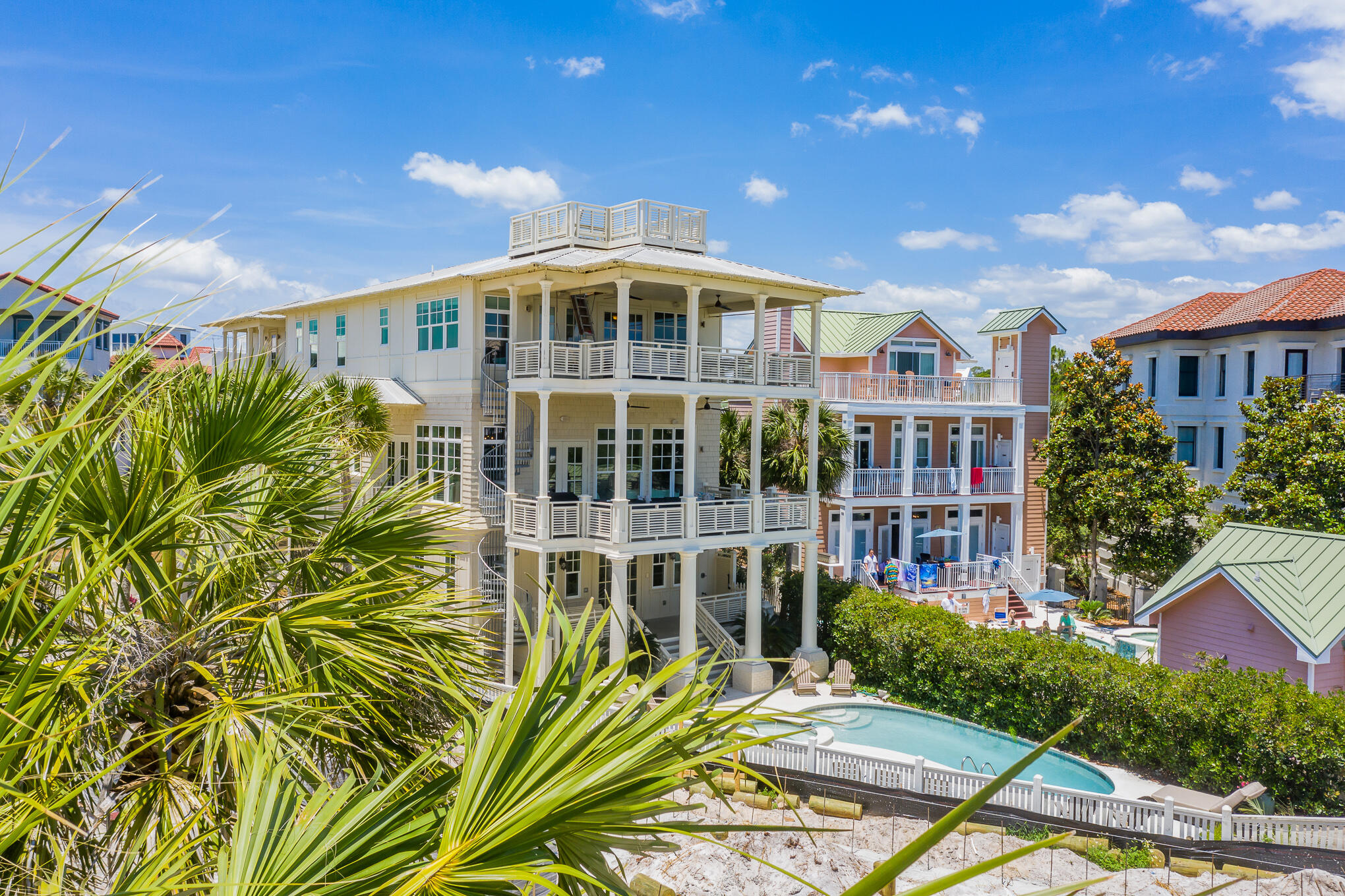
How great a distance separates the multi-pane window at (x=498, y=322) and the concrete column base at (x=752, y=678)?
9.40 m

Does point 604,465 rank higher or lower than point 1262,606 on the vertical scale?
higher

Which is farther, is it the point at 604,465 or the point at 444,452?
the point at 604,465

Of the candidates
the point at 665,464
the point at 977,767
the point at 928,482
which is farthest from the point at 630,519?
the point at 928,482

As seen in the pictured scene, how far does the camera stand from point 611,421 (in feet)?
79.3

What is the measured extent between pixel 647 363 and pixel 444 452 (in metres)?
5.95

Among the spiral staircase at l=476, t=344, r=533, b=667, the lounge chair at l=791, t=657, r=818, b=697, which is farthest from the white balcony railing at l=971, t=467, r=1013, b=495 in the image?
the spiral staircase at l=476, t=344, r=533, b=667

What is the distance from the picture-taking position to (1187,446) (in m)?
35.7

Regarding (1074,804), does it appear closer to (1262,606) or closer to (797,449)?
(1262,606)

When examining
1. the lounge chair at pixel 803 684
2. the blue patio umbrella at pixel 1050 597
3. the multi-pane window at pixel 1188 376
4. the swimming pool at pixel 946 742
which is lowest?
the swimming pool at pixel 946 742

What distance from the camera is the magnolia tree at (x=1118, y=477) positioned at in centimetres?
2833

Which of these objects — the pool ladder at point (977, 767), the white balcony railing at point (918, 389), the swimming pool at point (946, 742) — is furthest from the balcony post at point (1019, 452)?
the pool ladder at point (977, 767)

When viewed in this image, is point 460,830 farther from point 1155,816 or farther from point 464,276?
point 464,276

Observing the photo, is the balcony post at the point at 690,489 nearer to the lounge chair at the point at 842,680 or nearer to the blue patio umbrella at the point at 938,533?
the lounge chair at the point at 842,680

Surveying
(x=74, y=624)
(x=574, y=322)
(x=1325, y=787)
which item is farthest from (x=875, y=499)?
(x=74, y=624)
